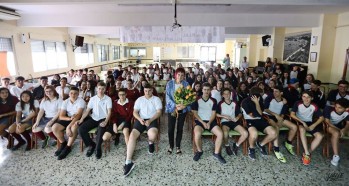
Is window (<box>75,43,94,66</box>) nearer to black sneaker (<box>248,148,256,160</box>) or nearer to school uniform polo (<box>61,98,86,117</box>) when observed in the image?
school uniform polo (<box>61,98,86,117</box>)

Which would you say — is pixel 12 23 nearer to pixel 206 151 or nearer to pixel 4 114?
pixel 4 114

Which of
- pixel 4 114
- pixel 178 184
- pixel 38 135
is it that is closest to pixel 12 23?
pixel 4 114

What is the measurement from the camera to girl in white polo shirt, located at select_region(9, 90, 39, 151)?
355 cm

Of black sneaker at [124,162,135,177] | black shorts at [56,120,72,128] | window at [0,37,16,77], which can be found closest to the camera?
black sneaker at [124,162,135,177]

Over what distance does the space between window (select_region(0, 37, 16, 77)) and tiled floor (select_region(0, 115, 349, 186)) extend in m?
3.29

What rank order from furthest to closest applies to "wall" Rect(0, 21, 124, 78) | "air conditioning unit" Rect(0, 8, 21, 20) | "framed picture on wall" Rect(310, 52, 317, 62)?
"framed picture on wall" Rect(310, 52, 317, 62) → "wall" Rect(0, 21, 124, 78) → "air conditioning unit" Rect(0, 8, 21, 20)

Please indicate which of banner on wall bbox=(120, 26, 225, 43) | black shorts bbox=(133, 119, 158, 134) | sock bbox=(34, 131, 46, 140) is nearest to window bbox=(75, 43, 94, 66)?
banner on wall bbox=(120, 26, 225, 43)

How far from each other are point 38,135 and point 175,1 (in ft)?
11.3

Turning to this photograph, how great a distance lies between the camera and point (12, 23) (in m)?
6.10

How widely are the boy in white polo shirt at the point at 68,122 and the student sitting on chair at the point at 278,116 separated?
3197mm

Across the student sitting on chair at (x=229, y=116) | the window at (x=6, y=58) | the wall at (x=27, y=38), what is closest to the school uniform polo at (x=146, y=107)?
the student sitting on chair at (x=229, y=116)

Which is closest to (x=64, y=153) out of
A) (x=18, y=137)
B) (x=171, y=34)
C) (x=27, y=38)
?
(x=18, y=137)

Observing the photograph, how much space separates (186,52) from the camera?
767 inches

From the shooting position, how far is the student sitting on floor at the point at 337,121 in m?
3.19
